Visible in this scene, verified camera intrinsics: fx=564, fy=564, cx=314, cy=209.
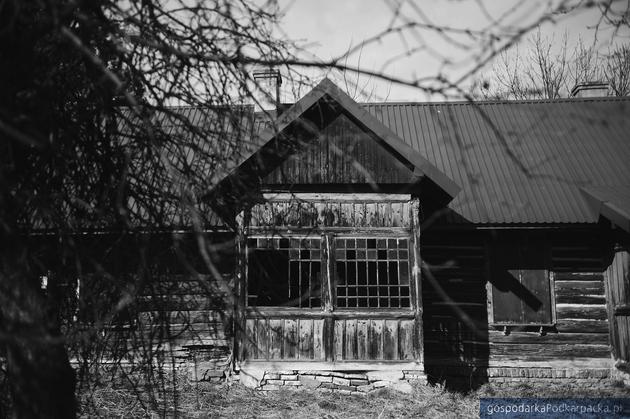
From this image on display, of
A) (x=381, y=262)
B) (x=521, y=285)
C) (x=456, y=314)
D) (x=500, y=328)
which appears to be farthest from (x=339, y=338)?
(x=521, y=285)

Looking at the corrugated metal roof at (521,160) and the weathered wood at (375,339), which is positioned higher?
the corrugated metal roof at (521,160)

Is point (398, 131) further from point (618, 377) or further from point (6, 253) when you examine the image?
point (6, 253)

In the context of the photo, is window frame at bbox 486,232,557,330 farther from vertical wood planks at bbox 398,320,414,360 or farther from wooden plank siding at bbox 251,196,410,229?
wooden plank siding at bbox 251,196,410,229

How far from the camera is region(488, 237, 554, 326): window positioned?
470 inches

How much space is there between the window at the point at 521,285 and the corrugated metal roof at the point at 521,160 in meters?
0.86

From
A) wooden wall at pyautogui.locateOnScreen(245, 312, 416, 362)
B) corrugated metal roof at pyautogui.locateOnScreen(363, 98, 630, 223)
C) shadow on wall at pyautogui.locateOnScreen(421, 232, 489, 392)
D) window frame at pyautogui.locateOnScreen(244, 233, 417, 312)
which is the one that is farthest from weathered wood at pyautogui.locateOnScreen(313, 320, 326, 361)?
corrugated metal roof at pyautogui.locateOnScreen(363, 98, 630, 223)

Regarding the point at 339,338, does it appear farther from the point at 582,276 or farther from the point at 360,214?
the point at 582,276

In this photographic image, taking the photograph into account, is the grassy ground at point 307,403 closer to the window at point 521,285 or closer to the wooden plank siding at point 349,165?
the window at point 521,285

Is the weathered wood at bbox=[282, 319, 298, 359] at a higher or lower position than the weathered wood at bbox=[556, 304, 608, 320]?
lower

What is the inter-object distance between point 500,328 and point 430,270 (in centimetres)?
349

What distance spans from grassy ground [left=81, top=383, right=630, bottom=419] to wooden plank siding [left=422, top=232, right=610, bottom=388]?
1.12 metres

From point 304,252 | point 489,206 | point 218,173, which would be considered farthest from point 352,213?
point 218,173

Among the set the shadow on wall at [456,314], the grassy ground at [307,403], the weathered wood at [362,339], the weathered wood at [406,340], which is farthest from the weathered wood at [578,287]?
the weathered wood at [362,339]

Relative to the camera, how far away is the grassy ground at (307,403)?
876 centimetres
